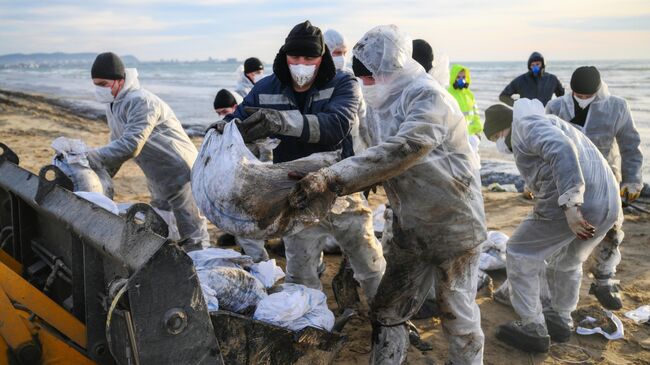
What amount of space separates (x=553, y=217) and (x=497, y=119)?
0.90 meters

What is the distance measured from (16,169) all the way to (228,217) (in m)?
1.72

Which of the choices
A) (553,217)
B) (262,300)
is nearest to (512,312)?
(553,217)

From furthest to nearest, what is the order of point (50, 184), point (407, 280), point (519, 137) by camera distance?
1. point (519, 137)
2. point (407, 280)
3. point (50, 184)

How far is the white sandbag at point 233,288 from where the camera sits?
2.99 metres

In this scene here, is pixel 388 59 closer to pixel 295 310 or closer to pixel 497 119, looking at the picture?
pixel 295 310

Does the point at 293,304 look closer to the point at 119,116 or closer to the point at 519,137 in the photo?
the point at 519,137

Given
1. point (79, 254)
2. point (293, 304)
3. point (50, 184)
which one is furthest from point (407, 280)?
point (50, 184)

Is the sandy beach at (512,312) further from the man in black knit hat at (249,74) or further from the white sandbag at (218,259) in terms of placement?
the man in black knit hat at (249,74)

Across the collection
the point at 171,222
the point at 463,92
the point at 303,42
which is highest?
the point at 303,42

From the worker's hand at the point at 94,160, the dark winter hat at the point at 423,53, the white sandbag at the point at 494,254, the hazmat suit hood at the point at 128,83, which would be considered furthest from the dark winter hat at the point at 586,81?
the worker's hand at the point at 94,160

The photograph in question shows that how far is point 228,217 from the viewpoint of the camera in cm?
246

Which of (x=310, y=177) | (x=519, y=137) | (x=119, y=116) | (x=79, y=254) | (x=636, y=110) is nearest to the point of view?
(x=310, y=177)

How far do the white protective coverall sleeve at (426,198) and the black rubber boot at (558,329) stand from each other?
1260 mm

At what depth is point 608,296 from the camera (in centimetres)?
465
